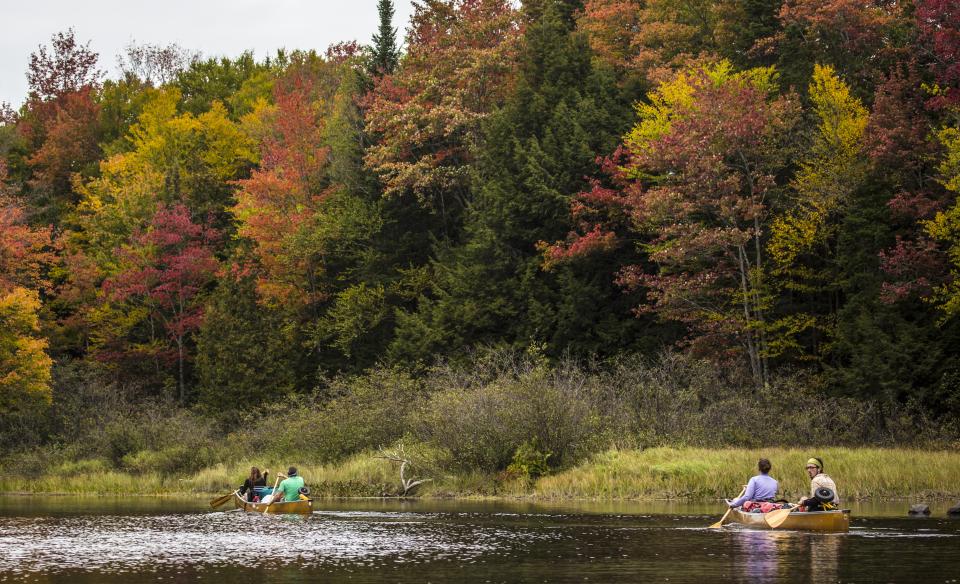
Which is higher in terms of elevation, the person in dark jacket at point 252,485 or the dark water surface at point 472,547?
the person in dark jacket at point 252,485

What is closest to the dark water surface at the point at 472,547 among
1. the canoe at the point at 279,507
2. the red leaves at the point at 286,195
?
the canoe at the point at 279,507

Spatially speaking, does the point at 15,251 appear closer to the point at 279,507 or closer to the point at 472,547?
the point at 279,507

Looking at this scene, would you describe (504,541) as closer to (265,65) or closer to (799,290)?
(799,290)

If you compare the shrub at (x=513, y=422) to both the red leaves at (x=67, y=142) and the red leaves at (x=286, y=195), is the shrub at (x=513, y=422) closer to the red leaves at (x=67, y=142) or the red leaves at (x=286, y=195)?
the red leaves at (x=286, y=195)

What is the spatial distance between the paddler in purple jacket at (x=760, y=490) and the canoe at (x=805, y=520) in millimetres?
370

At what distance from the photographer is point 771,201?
49625 mm

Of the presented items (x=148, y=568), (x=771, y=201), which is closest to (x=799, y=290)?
(x=771, y=201)

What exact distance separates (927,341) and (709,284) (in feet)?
28.7

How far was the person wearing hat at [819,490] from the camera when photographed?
26281 millimetres

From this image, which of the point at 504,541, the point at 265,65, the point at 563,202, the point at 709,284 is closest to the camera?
the point at 504,541

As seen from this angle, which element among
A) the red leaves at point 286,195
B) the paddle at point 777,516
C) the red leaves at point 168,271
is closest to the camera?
the paddle at point 777,516

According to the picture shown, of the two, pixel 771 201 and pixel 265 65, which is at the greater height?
pixel 265 65

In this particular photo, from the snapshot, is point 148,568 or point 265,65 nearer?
point 148,568

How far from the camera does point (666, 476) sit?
36750 millimetres
